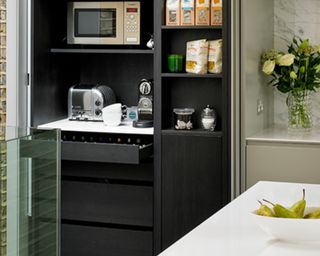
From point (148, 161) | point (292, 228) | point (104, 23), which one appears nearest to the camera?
point (292, 228)

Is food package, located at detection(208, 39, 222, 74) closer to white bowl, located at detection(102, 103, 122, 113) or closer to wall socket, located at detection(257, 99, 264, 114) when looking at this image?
wall socket, located at detection(257, 99, 264, 114)

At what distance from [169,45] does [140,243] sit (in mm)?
1245

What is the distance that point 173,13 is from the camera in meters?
4.16

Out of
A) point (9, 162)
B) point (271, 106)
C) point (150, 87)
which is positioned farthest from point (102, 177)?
point (9, 162)

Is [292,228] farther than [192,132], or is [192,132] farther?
[192,132]

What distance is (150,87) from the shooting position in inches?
175

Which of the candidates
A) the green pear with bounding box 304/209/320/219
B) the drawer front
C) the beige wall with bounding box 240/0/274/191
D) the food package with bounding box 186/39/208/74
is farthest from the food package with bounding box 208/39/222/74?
the green pear with bounding box 304/209/320/219

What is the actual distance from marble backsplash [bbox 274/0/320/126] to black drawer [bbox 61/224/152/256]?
145cm

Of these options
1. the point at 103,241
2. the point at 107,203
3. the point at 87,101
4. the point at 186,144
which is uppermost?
the point at 87,101

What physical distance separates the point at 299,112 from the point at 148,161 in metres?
1.00

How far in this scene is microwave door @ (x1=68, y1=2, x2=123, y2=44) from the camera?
14.8 feet

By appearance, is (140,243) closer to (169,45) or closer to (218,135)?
(218,135)

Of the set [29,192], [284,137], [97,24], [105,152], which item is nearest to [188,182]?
[105,152]

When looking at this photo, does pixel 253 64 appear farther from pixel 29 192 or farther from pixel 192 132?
pixel 29 192
